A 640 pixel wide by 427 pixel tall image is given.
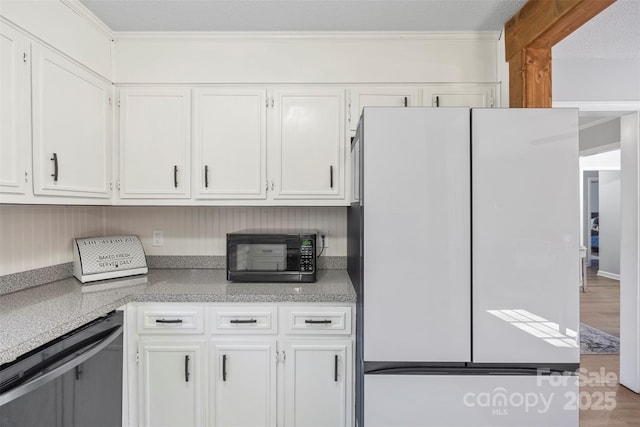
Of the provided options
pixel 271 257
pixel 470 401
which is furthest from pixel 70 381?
pixel 470 401

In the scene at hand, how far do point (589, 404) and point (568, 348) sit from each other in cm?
160

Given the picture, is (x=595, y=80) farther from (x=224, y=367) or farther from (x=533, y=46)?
(x=224, y=367)

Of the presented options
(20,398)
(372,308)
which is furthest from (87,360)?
(372,308)

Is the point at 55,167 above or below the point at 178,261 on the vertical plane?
above

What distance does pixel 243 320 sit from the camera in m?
1.71

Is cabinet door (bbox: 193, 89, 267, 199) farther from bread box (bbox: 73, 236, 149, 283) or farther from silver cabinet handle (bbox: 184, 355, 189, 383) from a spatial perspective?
silver cabinet handle (bbox: 184, 355, 189, 383)

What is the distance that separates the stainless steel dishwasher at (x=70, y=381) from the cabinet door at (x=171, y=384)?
0.12 metres

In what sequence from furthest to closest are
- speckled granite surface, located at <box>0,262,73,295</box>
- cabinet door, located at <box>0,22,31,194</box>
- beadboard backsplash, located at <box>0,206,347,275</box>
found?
1. beadboard backsplash, located at <box>0,206,347,275</box>
2. speckled granite surface, located at <box>0,262,73,295</box>
3. cabinet door, located at <box>0,22,31,194</box>

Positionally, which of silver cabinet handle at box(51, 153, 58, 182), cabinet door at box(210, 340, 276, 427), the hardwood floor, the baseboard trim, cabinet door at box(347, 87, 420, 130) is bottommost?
the hardwood floor

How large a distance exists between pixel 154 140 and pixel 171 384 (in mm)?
1368

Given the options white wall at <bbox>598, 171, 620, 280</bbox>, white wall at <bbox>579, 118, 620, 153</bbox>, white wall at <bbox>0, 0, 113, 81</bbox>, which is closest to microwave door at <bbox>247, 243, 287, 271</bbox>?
white wall at <bbox>0, 0, 113, 81</bbox>

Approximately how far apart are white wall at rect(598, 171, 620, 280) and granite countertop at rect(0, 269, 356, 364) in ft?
22.1

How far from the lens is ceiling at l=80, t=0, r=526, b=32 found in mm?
A: 1738

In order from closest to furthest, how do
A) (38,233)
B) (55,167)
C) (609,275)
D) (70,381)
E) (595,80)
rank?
(70,381), (55,167), (38,233), (595,80), (609,275)
